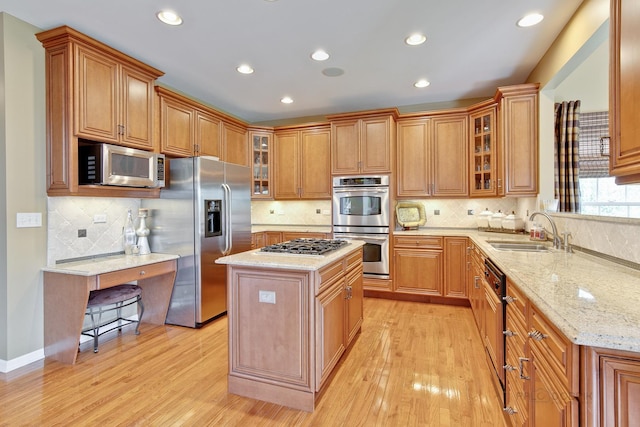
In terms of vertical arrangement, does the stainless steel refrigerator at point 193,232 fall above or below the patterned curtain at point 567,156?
below

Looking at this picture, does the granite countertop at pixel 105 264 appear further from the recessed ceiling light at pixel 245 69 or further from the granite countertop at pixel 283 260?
the recessed ceiling light at pixel 245 69

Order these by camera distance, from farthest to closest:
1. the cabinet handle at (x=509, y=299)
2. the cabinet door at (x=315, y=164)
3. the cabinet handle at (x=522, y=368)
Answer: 1. the cabinet door at (x=315, y=164)
2. the cabinet handle at (x=509, y=299)
3. the cabinet handle at (x=522, y=368)

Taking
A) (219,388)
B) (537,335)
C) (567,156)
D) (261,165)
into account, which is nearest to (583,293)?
A: (537,335)

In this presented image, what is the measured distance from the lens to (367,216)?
14.3 ft

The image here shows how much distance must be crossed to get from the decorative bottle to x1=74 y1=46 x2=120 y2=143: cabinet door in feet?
3.05

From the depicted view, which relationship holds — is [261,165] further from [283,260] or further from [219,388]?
[219,388]

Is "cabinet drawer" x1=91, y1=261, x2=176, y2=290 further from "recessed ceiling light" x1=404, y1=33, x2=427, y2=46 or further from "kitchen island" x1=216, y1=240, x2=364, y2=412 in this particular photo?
"recessed ceiling light" x1=404, y1=33, x2=427, y2=46

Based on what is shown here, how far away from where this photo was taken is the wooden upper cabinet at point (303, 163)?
488 cm

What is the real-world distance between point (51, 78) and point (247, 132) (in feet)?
8.74

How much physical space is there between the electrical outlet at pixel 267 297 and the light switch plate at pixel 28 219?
205 cm

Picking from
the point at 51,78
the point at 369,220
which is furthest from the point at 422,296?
the point at 51,78

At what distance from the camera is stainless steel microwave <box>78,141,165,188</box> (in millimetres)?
2670

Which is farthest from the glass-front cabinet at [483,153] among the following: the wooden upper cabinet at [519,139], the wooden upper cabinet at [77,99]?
the wooden upper cabinet at [77,99]

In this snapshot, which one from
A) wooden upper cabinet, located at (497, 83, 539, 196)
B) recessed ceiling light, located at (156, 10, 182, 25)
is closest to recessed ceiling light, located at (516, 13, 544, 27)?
wooden upper cabinet, located at (497, 83, 539, 196)
